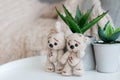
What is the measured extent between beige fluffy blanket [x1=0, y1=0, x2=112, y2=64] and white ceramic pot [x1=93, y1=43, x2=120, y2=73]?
58 cm

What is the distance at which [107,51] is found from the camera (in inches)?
29.7

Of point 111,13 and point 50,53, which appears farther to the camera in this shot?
point 111,13

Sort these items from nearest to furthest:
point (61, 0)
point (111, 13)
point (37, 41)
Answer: point (37, 41), point (111, 13), point (61, 0)

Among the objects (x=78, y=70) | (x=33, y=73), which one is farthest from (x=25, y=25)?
(x=78, y=70)

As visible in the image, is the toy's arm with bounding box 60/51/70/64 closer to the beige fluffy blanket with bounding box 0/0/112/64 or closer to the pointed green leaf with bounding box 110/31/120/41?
the pointed green leaf with bounding box 110/31/120/41

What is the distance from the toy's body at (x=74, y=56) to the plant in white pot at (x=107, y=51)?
63 millimetres

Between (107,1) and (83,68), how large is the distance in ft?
2.88

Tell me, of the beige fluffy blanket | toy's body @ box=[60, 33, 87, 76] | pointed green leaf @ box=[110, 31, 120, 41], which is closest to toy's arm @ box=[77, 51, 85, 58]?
toy's body @ box=[60, 33, 87, 76]

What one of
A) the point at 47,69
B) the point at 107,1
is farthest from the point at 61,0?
the point at 47,69

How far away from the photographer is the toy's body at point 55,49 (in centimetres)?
76

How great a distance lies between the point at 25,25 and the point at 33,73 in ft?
2.75

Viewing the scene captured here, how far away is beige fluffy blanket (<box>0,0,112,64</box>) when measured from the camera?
139 centimetres

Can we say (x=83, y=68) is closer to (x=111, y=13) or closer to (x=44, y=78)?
(x=44, y=78)

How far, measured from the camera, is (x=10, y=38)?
1.47 m
